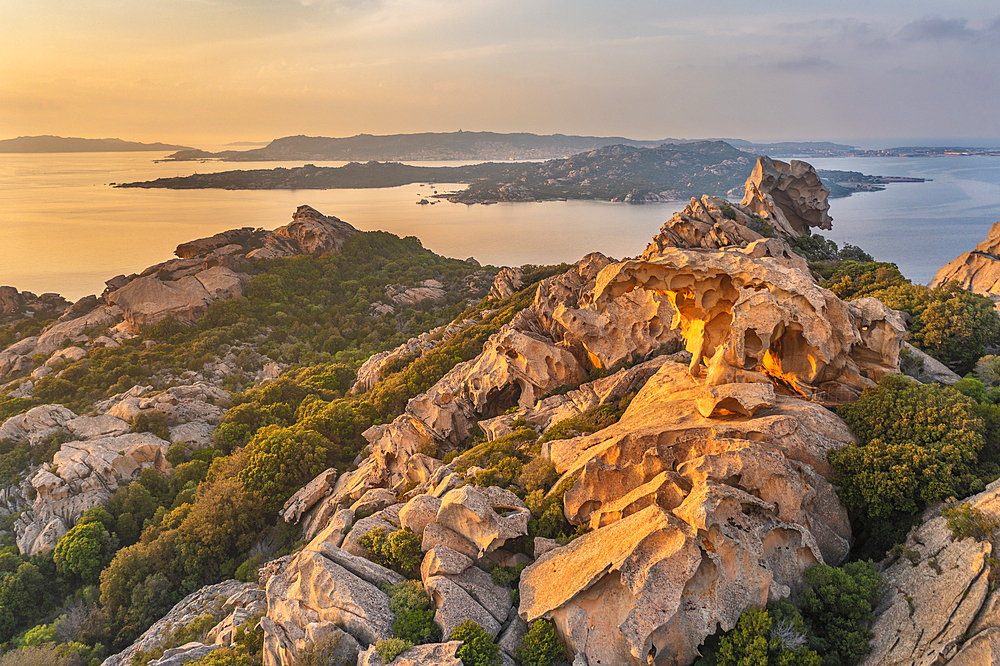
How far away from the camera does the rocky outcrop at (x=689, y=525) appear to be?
10.1m

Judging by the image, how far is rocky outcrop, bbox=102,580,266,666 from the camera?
14562mm

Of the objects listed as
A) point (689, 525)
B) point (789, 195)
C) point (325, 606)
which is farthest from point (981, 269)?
point (325, 606)

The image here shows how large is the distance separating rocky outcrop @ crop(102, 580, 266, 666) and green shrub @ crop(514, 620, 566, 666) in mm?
8439

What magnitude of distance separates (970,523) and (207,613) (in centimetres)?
2169

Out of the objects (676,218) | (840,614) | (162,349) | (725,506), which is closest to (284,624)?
(725,506)

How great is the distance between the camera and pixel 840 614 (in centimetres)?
1021

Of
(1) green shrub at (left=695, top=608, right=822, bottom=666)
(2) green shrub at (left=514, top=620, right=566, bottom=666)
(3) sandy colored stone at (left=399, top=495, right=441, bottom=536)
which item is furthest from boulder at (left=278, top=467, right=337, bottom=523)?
(1) green shrub at (left=695, top=608, right=822, bottom=666)

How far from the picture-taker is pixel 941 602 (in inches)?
374

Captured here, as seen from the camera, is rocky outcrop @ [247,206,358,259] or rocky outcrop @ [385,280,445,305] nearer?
rocky outcrop @ [385,280,445,305]

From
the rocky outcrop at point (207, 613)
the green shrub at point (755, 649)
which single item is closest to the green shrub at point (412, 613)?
the rocky outcrop at point (207, 613)

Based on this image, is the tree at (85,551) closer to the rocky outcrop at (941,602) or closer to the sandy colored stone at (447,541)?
the sandy colored stone at (447,541)

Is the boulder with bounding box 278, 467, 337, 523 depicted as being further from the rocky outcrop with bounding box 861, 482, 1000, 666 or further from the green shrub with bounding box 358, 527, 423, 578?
the rocky outcrop with bounding box 861, 482, 1000, 666

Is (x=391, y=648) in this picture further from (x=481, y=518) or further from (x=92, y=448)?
(x=92, y=448)

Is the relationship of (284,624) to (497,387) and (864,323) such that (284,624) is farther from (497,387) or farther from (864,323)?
(864,323)
